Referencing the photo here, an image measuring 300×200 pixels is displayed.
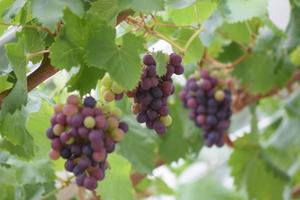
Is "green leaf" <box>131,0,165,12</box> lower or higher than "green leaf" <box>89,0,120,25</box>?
lower

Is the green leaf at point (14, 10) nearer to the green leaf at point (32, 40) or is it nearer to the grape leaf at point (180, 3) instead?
the green leaf at point (32, 40)

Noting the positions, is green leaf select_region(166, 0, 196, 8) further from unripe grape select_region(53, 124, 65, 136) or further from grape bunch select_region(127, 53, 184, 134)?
unripe grape select_region(53, 124, 65, 136)

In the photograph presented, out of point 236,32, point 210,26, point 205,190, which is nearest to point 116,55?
point 210,26

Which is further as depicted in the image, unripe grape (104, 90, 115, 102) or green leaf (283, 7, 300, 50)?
green leaf (283, 7, 300, 50)

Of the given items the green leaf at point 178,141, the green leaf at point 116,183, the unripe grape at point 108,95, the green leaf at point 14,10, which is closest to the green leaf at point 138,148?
the green leaf at point 116,183

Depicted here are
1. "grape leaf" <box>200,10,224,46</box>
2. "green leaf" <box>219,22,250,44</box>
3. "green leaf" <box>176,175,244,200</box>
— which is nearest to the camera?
"grape leaf" <box>200,10,224,46</box>

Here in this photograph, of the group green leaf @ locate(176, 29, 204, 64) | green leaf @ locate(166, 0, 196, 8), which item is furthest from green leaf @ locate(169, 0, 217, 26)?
green leaf @ locate(166, 0, 196, 8)

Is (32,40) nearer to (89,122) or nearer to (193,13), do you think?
(89,122)

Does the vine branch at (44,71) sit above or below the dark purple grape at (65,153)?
above
